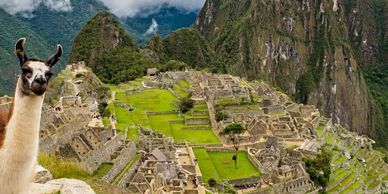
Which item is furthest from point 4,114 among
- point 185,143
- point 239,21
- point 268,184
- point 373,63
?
point 373,63

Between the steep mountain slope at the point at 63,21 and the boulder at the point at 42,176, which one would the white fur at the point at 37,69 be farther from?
the steep mountain slope at the point at 63,21

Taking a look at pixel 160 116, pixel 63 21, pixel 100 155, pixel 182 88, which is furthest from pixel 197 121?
pixel 63 21

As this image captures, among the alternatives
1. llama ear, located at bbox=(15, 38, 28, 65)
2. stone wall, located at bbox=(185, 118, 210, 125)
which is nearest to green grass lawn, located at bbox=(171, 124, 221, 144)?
stone wall, located at bbox=(185, 118, 210, 125)

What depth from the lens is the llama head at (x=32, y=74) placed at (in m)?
4.54

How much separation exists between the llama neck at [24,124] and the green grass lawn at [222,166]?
58.4ft

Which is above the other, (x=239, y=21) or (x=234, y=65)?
(x=239, y=21)

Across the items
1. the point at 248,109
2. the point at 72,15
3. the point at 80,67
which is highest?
the point at 72,15

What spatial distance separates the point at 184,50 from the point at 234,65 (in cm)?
1445

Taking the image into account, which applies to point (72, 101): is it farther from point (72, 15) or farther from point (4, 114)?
point (72, 15)

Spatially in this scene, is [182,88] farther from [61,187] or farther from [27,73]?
[27,73]

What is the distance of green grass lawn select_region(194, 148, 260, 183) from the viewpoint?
24.1m

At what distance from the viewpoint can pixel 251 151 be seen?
2867cm

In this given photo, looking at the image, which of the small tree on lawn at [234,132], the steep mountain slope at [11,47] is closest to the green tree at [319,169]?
the small tree on lawn at [234,132]

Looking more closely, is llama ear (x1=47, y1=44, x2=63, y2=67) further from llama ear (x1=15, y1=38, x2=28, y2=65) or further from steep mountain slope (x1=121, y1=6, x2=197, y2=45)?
steep mountain slope (x1=121, y1=6, x2=197, y2=45)
